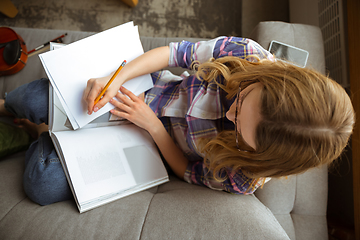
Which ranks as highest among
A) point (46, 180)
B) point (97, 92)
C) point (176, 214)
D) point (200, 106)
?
point (97, 92)

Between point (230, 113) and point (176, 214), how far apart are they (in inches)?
13.7

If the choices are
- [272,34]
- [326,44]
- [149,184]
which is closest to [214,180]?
[149,184]

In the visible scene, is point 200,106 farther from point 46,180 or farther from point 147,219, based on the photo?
point 46,180

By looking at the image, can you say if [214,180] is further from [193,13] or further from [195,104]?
[193,13]

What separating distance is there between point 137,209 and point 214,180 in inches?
10.8

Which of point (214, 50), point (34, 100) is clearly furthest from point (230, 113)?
point (34, 100)

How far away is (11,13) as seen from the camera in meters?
1.40

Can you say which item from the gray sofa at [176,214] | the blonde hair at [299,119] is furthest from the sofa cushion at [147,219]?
the blonde hair at [299,119]

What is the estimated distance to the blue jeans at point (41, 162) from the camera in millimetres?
689

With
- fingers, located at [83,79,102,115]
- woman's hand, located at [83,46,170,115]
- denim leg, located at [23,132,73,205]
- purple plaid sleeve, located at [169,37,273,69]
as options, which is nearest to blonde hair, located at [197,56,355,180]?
purple plaid sleeve, located at [169,37,273,69]

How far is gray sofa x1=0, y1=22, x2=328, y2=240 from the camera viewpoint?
0.61 metres

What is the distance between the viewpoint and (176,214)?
66 centimetres

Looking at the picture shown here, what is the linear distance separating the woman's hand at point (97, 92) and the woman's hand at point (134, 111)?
0.05 meters

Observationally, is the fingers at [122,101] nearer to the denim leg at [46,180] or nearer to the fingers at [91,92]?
the fingers at [91,92]
